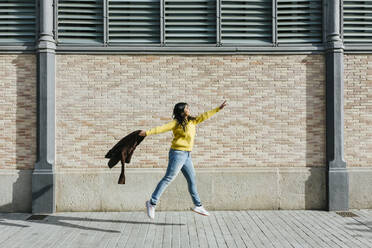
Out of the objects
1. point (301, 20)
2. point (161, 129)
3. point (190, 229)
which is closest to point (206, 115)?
point (161, 129)

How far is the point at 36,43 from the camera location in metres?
6.74

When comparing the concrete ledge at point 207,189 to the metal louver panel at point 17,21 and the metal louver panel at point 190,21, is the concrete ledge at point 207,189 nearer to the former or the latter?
the metal louver panel at point 190,21

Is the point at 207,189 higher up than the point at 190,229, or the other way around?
the point at 207,189

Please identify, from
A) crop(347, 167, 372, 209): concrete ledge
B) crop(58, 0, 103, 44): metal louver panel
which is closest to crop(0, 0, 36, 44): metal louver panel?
crop(58, 0, 103, 44): metal louver panel

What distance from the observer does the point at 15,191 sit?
21.6 feet

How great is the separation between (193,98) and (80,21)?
9.72 feet

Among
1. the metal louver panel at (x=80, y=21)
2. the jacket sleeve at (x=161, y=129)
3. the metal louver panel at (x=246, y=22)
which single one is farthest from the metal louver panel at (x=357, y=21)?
the metal louver panel at (x=80, y=21)

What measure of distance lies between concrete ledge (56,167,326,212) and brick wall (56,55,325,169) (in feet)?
0.70

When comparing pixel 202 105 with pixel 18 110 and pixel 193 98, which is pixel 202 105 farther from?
pixel 18 110

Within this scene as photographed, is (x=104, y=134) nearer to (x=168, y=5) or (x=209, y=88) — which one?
(x=209, y=88)

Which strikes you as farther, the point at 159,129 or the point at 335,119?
→ the point at 335,119

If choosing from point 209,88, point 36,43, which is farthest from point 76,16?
point 209,88

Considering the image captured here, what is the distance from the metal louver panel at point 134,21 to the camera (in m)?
6.91

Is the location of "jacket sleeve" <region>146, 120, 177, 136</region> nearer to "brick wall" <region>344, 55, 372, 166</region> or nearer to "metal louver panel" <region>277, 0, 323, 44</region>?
"metal louver panel" <region>277, 0, 323, 44</region>
